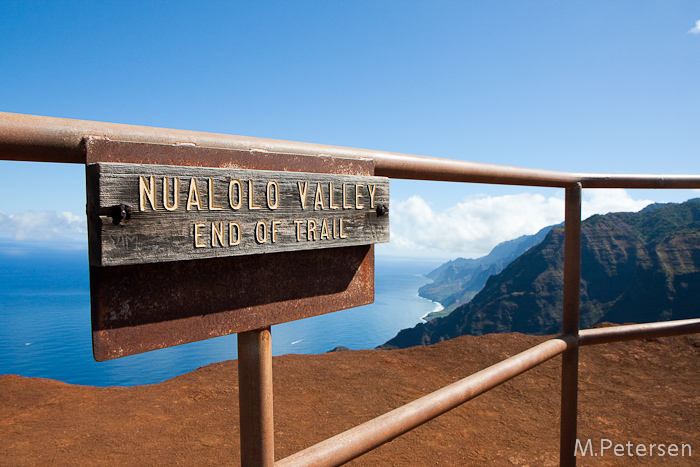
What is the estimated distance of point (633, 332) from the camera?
4.48 feet

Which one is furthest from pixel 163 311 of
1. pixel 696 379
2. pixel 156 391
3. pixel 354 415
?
pixel 696 379

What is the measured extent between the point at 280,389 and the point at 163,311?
9.10 feet

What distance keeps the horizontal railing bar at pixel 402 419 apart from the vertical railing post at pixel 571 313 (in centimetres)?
18

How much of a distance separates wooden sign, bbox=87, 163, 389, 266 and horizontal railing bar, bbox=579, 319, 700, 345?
94 centimetres

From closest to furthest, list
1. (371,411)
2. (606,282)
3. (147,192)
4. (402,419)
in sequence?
(147,192) < (402,419) < (371,411) < (606,282)

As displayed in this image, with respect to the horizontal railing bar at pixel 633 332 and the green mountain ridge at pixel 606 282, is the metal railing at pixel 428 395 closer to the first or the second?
the horizontal railing bar at pixel 633 332

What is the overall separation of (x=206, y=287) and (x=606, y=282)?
62725 mm

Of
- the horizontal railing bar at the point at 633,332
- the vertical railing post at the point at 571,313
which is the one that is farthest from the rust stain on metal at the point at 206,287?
the horizontal railing bar at the point at 633,332

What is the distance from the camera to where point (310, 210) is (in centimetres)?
72

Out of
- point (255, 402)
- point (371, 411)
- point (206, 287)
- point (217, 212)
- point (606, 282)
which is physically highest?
point (217, 212)

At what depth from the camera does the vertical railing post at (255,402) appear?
0.67m

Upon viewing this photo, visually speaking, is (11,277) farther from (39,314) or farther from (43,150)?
(43,150)

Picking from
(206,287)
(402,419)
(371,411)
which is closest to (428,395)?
(402,419)

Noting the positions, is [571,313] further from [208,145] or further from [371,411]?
[371,411]
